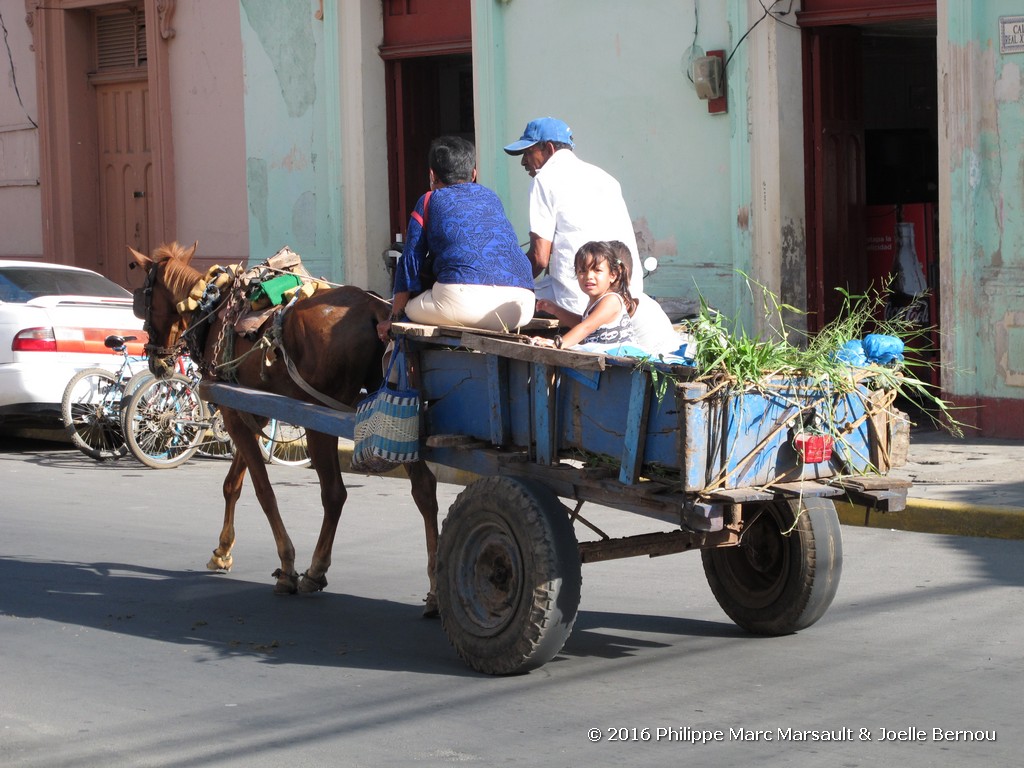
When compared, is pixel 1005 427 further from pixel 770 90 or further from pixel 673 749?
pixel 673 749

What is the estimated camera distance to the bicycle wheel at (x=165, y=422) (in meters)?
11.5

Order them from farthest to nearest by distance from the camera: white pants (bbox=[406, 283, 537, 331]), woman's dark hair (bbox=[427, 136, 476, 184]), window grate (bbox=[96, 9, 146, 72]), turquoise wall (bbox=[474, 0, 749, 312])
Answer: window grate (bbox=[96, 9, 146, 72]) → turquoise wall (bbox=[474, 0, 749, 312]) → woman's dark hair (bbox=[427, 136, 476, 184]) → white pants (bbox=[406, 283, 537, 331])

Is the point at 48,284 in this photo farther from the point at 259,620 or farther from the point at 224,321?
the point at 259,620

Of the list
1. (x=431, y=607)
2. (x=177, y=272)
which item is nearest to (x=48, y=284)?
(x=177, y=272)

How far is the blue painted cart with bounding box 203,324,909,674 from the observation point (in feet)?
16.4

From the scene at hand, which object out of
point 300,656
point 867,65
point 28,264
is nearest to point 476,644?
point 300,656

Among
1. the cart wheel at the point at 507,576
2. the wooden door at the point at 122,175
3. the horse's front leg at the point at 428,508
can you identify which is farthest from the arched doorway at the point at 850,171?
the wooden door at the point at 122,175

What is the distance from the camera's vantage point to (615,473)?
5.32 meters

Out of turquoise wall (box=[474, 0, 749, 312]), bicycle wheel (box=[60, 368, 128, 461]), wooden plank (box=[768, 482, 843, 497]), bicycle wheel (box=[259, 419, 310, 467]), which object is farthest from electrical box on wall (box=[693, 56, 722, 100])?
wooden plank (box=[768, 482, 843, 497])

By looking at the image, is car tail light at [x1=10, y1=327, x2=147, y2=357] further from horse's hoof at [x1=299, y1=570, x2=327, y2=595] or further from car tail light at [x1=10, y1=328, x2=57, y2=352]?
horse's hoof at [x1=299, y1=570, x2=327, y2=595]

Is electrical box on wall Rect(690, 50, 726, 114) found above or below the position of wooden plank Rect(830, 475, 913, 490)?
above

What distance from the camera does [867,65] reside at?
50.0 ft

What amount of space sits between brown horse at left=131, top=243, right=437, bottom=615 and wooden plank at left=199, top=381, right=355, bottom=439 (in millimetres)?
182

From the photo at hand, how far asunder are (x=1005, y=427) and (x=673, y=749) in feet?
22.3
